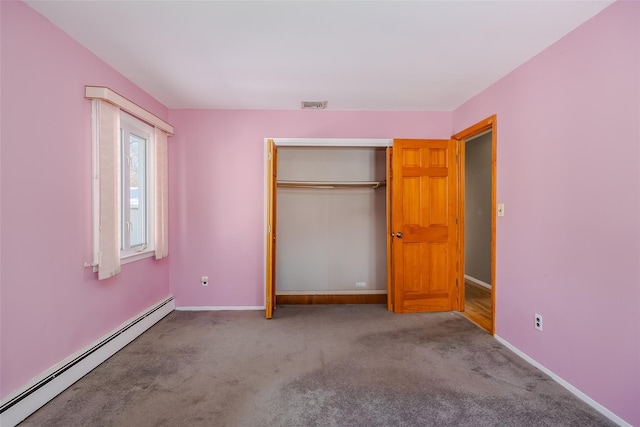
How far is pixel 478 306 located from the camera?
3.84 metres

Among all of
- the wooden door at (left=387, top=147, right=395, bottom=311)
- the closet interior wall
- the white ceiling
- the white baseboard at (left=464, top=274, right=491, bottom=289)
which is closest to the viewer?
the white ceiling

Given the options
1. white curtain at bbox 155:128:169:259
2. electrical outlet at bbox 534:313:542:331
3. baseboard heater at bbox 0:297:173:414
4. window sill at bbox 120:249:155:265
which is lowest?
baseboard heater at bbox 0:297:173:414

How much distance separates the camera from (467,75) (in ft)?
9.06

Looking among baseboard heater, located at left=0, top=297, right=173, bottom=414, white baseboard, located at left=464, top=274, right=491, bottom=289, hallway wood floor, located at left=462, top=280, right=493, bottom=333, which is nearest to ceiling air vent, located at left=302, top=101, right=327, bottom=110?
baseboard heater, located at left=0, top=297, right=173, bottom=414

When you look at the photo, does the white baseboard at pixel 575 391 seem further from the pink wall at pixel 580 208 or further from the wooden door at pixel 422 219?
the wooden door at pixel 422 219

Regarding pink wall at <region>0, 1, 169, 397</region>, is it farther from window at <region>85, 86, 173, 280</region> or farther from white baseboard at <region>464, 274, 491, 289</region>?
white baseboard at <region>464, 274, 491, 289</region>

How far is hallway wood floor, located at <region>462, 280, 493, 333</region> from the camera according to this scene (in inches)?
129

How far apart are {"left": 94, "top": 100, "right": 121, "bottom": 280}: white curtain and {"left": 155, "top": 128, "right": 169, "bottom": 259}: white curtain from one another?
726 millimetres

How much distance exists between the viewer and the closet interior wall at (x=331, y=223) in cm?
429

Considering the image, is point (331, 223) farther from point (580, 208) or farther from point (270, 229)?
point (580, 208)

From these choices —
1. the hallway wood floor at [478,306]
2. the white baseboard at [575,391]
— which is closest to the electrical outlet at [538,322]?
the white baseboard at [575,391]

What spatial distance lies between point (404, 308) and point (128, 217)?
324 cm

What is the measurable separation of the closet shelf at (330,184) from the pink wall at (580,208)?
68.2 inches

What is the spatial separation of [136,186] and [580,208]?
3985 millimetres
